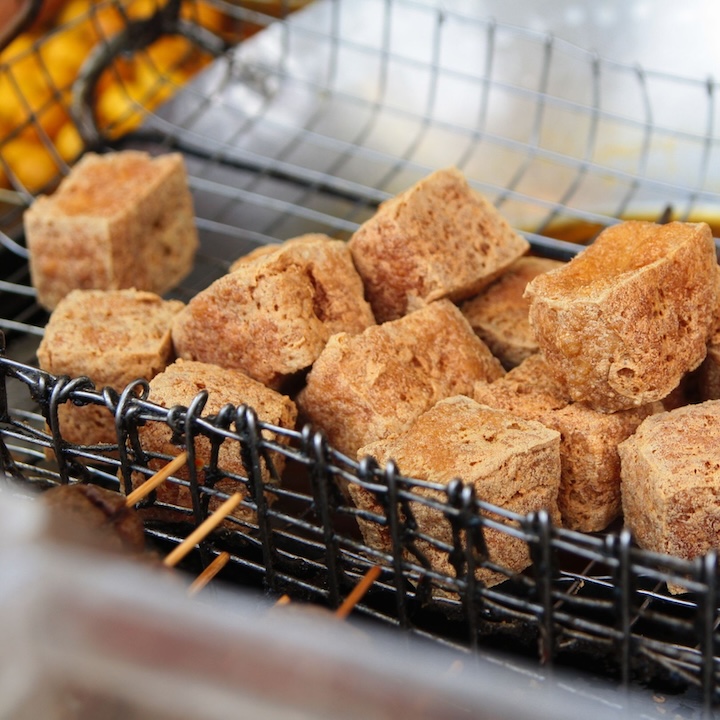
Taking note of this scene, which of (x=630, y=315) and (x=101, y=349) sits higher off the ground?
(x=630, y=315)

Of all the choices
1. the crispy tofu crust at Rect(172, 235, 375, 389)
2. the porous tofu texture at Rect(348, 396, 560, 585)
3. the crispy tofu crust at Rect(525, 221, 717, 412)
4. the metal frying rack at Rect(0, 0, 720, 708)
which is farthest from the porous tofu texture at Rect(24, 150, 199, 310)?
the crispy tofu crust at Rect(525, 221, 717, 412)

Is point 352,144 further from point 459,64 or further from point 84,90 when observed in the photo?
point 84,90

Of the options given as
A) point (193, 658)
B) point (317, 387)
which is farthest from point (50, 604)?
point (317, 387)

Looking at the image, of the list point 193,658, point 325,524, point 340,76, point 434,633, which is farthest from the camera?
point 340,76

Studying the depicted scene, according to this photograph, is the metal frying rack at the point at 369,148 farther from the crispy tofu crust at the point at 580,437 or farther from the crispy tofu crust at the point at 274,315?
the crispy tofu crust at the point at 274,315

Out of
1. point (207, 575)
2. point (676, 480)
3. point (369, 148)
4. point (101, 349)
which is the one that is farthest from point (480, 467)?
point (369, 148)

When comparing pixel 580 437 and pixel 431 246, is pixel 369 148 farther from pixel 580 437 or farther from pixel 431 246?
pixel 580 437

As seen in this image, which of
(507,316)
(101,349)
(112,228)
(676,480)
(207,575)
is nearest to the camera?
(207,575)

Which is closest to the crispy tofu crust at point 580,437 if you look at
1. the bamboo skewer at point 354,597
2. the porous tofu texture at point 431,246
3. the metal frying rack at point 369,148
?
the metal frying rack at point 369,148
